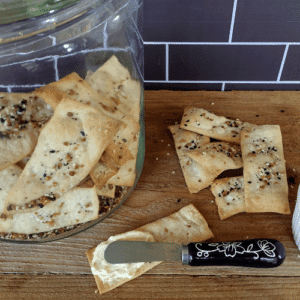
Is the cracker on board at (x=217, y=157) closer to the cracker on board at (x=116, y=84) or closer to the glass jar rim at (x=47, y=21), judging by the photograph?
the cracker on board at (x=116, y=84)

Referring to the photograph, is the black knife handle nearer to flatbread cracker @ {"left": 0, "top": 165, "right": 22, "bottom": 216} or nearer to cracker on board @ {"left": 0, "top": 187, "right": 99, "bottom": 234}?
cracker on board @ {"left": 0, "top": 187, "right": 99, "bottom": 234}

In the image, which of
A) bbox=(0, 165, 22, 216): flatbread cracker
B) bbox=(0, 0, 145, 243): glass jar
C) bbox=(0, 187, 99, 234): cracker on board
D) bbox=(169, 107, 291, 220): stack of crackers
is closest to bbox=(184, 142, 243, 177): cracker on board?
bbox=(169, 107, 291, 220): stack of crackers

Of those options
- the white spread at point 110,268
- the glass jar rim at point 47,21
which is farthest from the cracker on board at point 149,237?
Result: the glass jar rim at point 47,21

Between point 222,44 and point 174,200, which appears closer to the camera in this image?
point 174,200

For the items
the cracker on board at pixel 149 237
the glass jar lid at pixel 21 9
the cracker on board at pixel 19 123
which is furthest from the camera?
the cracker on board at pixel 149 237

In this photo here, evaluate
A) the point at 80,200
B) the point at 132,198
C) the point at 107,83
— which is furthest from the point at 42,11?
the point at 132,198

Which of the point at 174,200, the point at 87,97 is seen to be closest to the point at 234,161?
the point at 174,200

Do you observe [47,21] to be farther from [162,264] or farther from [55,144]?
[162,264]
